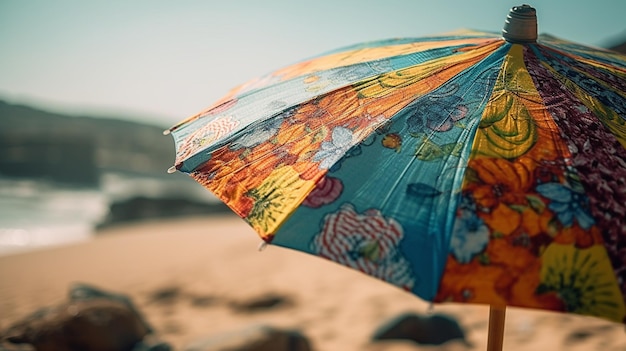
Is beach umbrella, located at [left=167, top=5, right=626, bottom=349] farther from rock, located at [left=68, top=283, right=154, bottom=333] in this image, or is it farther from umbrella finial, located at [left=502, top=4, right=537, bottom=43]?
rock, located at [left=68, top=283, right=154, bottom=333]

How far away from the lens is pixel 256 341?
13.8 feet

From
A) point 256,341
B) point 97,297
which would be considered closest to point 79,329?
point 97,297

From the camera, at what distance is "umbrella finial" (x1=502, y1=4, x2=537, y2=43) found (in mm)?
2254

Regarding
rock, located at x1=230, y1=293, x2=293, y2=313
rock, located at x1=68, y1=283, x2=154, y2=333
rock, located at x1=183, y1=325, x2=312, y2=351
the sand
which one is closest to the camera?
rock, located at x1=183, y1=325, x2=312, y2=351

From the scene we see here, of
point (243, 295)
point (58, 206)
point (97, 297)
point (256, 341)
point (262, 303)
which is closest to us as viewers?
point (256, 341)

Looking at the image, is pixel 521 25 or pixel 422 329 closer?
pixel 521 25

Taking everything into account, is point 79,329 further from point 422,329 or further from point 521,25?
point 521,25

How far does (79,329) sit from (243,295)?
6.24 ft

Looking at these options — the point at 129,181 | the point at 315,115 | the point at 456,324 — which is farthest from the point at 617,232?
the point at 129,181

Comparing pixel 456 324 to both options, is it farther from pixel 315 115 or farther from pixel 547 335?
pixel 315 115

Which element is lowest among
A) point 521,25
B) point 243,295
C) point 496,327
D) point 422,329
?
point 243,295

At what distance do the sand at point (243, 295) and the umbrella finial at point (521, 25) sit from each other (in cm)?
280

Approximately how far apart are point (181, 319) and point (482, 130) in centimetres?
456

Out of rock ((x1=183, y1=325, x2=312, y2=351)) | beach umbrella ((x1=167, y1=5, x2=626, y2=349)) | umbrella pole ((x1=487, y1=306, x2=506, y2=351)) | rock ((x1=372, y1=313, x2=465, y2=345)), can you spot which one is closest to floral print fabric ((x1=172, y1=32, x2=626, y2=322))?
beach umbrella ((x1=167, y1=5, x2=626, y2=349))
